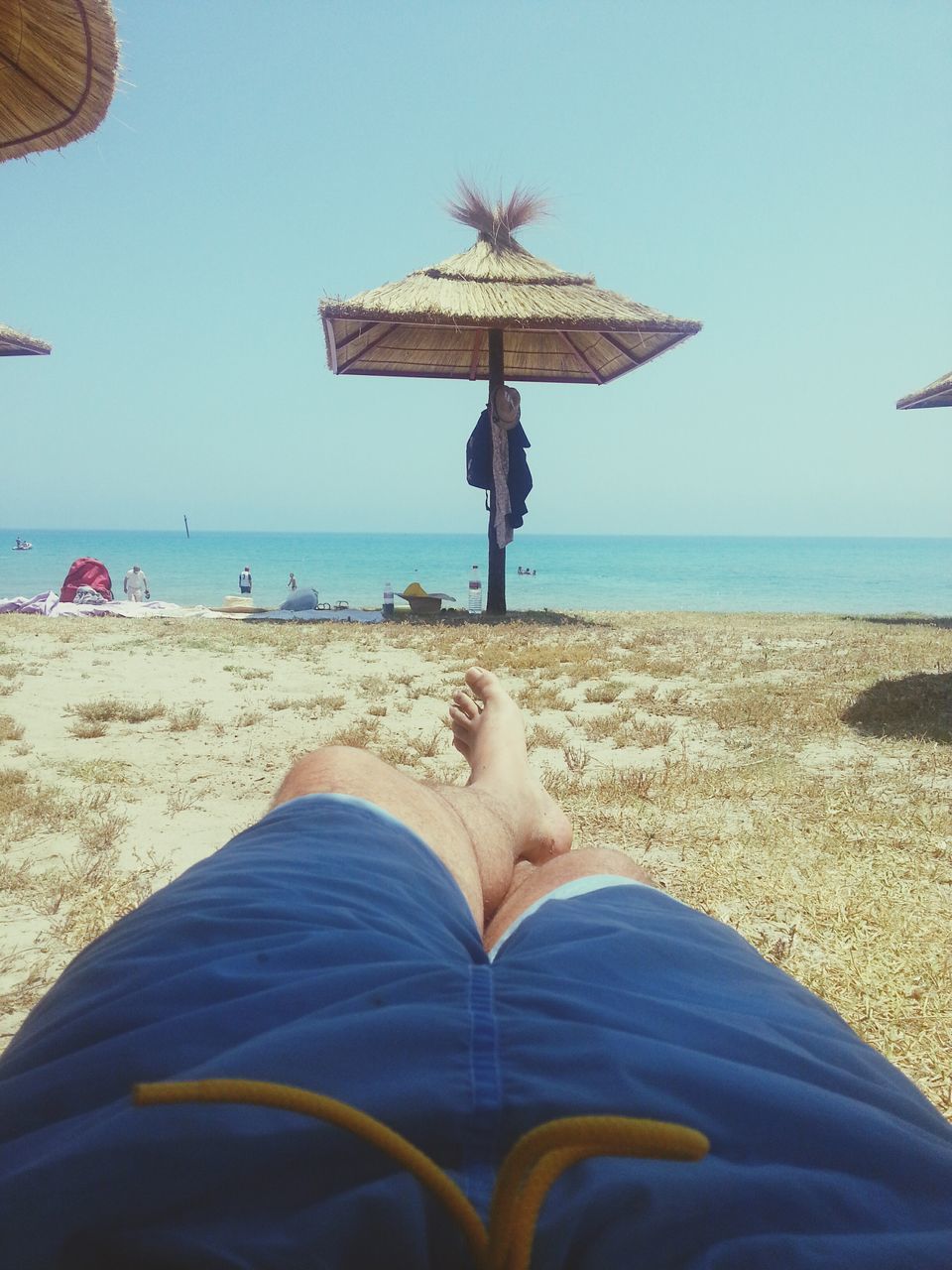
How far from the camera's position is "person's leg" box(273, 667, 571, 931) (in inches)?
46.7

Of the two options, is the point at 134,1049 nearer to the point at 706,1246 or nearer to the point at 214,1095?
the point at 214,1095

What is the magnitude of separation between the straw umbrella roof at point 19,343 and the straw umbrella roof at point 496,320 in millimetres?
2954

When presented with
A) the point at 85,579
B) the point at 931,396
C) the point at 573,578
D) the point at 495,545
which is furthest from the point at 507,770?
the point at 573,578

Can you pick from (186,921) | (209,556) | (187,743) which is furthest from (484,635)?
(209,556)

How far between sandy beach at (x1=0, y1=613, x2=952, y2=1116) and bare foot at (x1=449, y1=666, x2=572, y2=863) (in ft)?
1.27

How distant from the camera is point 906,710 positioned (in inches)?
150

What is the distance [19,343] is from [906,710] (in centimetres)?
877

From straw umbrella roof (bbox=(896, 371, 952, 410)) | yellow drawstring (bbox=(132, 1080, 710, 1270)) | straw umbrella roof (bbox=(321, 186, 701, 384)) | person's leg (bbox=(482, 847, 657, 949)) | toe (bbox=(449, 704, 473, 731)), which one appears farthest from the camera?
straw umbrella roof (bbox=(896, 371, 952, 410))

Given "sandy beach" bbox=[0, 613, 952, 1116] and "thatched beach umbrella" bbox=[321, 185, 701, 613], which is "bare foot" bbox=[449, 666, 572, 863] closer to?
"sandy beach" bbox=[0, 613, 952, 1116]

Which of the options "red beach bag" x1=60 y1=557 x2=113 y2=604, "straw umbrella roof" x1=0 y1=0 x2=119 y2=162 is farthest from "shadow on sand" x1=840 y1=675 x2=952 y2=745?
"red beach bag" x1=60 y1=557 x2=113 y2=604

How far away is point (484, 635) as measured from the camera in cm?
654

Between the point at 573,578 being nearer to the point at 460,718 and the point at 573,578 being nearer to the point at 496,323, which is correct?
the point at 496,323

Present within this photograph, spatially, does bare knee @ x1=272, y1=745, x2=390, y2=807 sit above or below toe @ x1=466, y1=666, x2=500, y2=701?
above

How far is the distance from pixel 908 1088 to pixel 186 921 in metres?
0.65
